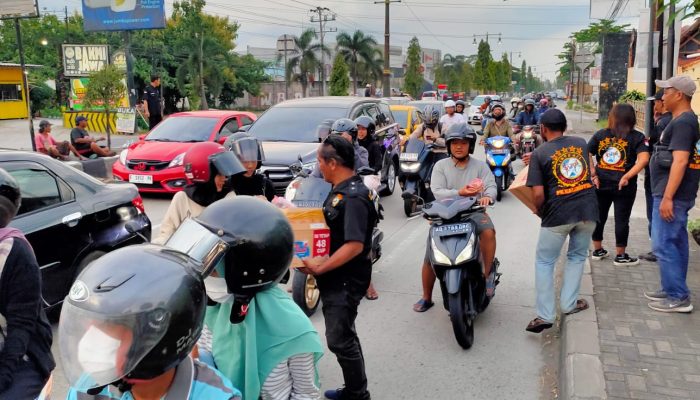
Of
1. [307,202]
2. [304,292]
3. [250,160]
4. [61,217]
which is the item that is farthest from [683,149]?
[61,217]

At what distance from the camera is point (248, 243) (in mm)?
1954

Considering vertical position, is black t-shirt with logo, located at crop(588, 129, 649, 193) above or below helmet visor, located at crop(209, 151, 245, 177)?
below

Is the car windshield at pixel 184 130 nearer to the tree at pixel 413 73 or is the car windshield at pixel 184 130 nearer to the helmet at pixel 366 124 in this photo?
the helmet at pixel 366 124

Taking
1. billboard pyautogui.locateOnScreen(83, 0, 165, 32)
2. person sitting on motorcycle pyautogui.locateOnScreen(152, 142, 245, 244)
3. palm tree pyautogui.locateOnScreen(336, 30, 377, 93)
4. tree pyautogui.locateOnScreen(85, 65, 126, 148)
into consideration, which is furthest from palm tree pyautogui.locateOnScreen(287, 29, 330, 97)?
person sitting on motorcycle pyautogui.locateOnScreen(152, 142, 245, 244)

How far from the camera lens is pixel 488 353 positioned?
481 cm

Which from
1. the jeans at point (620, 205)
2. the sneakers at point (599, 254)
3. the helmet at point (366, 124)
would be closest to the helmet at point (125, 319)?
the jeans at point (620, 205)

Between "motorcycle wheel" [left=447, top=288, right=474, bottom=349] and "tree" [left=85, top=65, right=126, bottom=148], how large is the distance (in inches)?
629

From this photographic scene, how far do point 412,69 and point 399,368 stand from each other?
199 feet

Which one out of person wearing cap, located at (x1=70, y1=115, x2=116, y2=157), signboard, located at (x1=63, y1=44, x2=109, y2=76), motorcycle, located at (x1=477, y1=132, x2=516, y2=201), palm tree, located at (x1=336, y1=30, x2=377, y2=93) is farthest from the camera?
palm tree, located at (x1=336, y1=30, x2=377, y2=93)

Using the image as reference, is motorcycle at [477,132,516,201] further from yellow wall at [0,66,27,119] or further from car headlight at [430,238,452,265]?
yellow wall at [0,66,27,119]

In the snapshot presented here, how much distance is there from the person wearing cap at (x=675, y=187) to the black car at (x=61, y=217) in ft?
15.2

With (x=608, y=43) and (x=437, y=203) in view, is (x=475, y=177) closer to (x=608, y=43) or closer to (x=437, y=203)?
(x=437, y=203)

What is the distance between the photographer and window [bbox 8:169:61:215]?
16.4 feet

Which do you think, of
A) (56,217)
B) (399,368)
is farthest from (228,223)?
(56,217)
